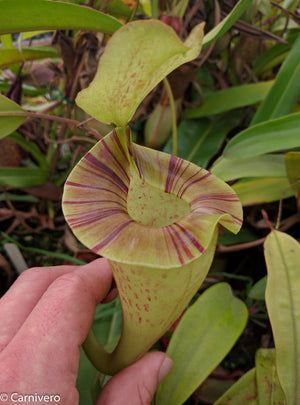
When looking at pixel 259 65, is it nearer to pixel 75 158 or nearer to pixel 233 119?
pixel 233 119

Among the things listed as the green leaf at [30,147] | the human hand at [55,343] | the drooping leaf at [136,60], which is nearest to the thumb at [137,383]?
the human hand at [55,343]

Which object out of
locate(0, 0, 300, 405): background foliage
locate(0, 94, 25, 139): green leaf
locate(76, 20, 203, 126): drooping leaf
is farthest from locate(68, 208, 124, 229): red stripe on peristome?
locate(0, 94, 25, 139): green leaf

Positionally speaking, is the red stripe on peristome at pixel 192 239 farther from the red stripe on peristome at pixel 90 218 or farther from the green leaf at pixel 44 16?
the green leaf at pixel 44 16

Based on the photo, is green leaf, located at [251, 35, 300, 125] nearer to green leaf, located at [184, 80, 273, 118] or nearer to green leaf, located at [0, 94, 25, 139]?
green leaf, located at [184, 80, 273, 118]

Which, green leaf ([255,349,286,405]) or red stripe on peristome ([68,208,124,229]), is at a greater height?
red stripe on peristome ([68,208,124,229])

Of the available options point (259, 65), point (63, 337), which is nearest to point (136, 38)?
point (63, 337)

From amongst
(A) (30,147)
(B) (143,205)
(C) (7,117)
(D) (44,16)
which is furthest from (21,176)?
(B) (143,205)

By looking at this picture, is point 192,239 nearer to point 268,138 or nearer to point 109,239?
point 109,239
